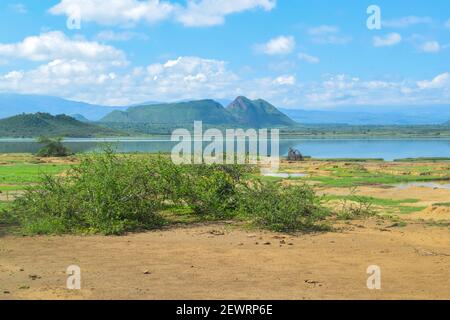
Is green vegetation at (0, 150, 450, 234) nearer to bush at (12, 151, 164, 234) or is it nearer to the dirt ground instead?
bush at (12, 151, 164, 234)

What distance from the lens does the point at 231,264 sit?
A: 11656 millimetres

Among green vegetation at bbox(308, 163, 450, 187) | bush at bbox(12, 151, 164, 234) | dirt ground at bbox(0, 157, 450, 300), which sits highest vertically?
bush at bbox(12, 151, 164, 234)

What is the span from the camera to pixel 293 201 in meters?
16.7

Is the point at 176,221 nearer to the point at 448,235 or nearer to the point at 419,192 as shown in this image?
the point at 448,235

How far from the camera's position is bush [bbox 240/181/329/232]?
52.9 ft

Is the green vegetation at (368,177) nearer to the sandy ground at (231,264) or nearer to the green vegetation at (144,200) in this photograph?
the green vegetation at (144,200)

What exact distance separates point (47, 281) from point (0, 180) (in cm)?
2729

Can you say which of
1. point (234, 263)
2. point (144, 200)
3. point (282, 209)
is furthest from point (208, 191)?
point (234, 263)

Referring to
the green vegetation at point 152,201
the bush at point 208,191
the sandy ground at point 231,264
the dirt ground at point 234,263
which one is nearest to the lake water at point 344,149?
the bush at point 208,191

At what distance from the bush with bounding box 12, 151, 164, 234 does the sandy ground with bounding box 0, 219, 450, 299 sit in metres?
0.84

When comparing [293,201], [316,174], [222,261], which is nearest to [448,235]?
[293,201]

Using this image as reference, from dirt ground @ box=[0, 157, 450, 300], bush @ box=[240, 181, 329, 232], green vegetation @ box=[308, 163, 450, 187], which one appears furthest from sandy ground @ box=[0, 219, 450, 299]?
green vegetation @ box=[308, 163, 450, 187]

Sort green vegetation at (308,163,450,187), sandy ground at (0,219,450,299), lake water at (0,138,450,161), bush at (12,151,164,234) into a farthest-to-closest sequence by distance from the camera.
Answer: lake water at (0,138,450,161), green vegetation at (308,163,450,187), bush at (12,151,164,234), sandy ground at (0,219,450,299)
